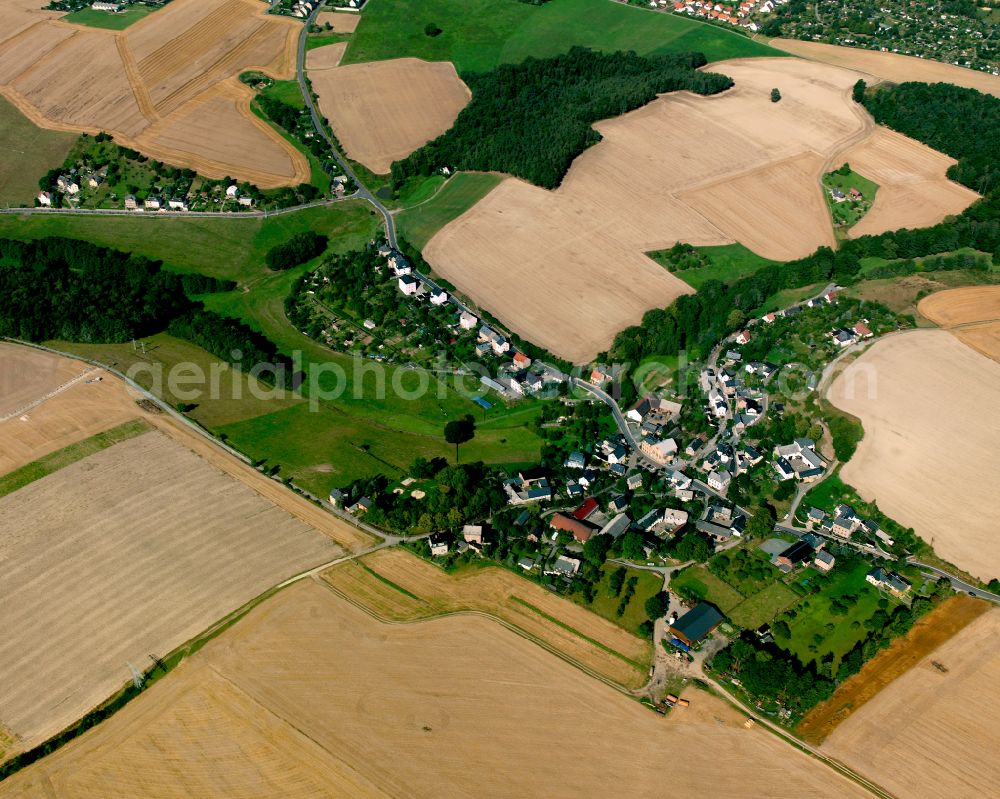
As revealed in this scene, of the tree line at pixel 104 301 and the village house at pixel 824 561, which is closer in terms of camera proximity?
the village house at pixel 824 561

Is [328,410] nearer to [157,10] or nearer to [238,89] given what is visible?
[238,89]

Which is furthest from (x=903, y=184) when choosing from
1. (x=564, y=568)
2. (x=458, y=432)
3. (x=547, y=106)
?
(x=564, y=568)

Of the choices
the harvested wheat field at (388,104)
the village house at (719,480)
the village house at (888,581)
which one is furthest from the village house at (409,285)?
the village house at (888,581)

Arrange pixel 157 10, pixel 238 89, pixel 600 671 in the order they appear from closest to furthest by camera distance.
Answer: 1. pixel 600 671
2. pixel 238 89
3. pixel 157 10

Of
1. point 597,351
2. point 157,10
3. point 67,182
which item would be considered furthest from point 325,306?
point 157,10

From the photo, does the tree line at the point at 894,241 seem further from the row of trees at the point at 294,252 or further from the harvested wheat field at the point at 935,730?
the harvested wheat field at the point at 935,730
